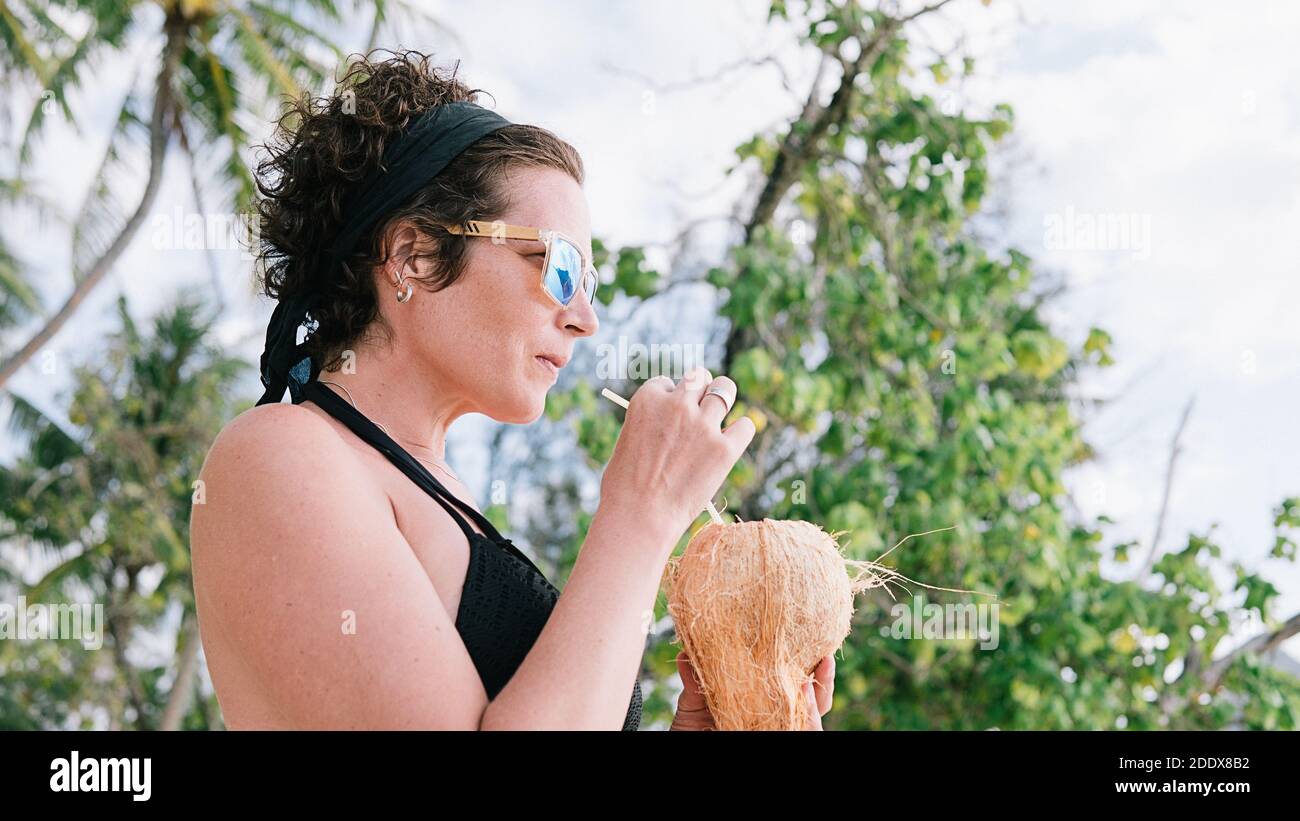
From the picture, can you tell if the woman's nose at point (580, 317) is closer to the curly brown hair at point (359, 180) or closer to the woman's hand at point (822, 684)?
the curly brown hair at point (359, 180)

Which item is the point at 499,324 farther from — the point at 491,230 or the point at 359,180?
the point at 359,180

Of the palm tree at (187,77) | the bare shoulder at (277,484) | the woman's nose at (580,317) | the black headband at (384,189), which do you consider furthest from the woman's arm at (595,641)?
the palm tree at (187,77)

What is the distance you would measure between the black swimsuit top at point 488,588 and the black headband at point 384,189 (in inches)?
5.0

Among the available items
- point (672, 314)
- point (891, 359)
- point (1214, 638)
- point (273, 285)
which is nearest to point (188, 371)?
point (672, 314)

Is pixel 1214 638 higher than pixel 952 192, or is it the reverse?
pixel 952 192

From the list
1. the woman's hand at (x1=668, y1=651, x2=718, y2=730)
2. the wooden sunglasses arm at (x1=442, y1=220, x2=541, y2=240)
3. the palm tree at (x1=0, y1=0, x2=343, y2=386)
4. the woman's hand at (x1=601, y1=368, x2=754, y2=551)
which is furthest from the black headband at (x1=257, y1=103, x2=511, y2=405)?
the palm tree at (x1=0, y1=0, x2=343, y2=386)

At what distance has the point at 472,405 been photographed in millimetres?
1927

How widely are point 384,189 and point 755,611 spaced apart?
2.89 feet

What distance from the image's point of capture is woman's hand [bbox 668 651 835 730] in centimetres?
199

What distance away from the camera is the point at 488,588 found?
1657 mm

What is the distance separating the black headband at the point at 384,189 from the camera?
6.13ft

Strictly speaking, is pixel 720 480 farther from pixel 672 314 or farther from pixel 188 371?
pixel 188 371
